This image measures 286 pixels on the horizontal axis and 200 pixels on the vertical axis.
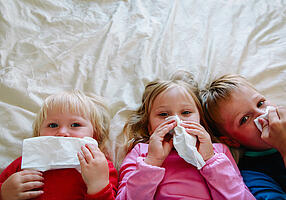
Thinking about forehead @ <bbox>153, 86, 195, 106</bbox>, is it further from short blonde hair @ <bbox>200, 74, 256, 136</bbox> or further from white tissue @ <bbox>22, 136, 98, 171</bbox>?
white tissue @ <bbox>22, 136, 98, 171</bbox>

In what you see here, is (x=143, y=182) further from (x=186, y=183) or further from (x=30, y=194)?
(x=30, y=194)

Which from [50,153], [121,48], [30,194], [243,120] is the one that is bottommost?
[30,194]

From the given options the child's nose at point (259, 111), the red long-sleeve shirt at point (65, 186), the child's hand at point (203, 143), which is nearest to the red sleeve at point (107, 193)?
the red long-sleeve shirt at point (65, 186)

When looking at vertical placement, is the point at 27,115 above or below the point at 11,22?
below

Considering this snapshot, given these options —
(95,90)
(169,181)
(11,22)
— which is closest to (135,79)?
(95,90)

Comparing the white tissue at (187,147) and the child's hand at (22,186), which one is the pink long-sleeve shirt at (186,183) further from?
the child's hand at (22,186)

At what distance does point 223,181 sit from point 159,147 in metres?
0.25

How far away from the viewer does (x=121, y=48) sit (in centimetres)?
148

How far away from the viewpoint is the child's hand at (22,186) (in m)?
0.86

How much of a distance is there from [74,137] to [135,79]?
51cm

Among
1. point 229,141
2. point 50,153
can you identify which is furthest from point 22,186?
point 229,141

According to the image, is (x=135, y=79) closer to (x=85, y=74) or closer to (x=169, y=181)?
(x=85, y=74)

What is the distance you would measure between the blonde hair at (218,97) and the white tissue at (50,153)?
0.60m

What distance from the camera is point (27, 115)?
1177 millimetres
